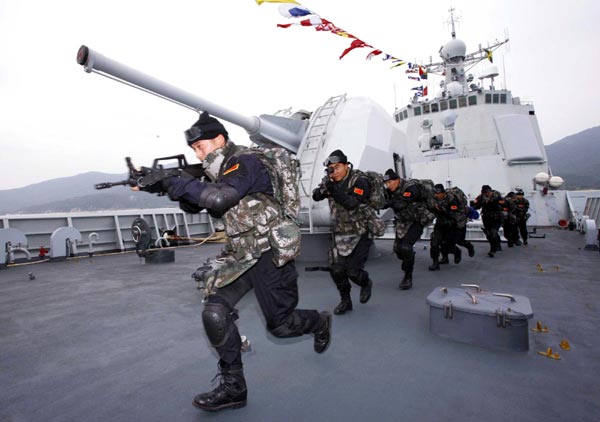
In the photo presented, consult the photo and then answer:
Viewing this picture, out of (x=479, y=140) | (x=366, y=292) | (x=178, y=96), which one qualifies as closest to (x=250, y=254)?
(x=366, y=292)

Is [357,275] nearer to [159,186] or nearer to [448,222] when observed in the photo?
[159,186]

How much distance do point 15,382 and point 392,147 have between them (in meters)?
6.08

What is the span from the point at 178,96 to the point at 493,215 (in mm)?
6260

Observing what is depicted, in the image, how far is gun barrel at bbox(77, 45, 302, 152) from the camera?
146 inches

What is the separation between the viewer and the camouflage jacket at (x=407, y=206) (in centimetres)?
448

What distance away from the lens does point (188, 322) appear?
324 cm

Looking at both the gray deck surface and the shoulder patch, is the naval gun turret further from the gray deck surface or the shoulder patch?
the shoulder patch

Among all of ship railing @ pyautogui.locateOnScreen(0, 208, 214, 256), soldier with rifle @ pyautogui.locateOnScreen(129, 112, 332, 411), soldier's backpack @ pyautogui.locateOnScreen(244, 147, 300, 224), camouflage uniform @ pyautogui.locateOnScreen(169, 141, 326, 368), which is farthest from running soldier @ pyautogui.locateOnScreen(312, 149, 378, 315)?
ship railing @ pyautogui.locateOnScreen(0, 208, 214, 256)

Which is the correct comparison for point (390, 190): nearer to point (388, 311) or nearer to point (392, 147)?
A: point (388, 311)

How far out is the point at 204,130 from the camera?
2.07m

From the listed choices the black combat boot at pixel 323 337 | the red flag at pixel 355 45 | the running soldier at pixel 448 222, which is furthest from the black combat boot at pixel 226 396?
the red flag at pixel 355 45

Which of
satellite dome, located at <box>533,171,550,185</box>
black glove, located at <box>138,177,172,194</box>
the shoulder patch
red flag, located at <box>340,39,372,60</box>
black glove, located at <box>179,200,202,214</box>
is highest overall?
red flag, located at <box>340,39,372,60</box>

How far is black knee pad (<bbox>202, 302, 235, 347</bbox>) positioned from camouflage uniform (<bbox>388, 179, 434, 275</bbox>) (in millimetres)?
3051

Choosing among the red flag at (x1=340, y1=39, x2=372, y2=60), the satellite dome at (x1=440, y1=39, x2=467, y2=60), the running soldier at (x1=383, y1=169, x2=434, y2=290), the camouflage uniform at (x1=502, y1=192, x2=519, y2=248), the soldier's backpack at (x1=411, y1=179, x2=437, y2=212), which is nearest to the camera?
the running soldier at (x1=383, y1=169, x2=434, y2=290)
